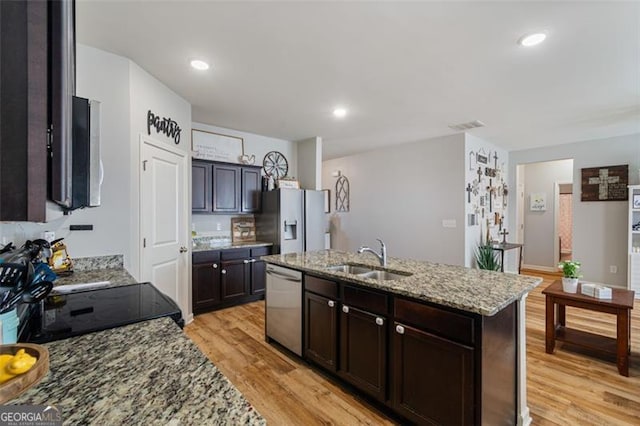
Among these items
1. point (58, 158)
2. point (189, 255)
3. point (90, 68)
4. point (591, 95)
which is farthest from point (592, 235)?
point (90, 68)

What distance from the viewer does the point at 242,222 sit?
489 cm

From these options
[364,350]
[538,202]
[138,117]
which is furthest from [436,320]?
[538,202]

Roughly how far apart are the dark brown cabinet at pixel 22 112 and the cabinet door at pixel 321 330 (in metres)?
2.06

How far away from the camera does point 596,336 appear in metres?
2.88

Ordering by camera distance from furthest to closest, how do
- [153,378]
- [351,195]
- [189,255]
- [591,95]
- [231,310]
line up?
[351,195], [231,310], [189,255], [591,95], [153,378]

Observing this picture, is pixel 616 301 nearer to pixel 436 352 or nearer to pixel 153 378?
pixel 436 352

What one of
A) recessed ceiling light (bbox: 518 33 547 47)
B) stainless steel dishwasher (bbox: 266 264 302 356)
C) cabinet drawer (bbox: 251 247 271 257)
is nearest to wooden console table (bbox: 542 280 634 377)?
recessed ceiling light (bbox: 518 33 547 47)

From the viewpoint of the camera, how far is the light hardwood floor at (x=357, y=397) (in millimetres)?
1963

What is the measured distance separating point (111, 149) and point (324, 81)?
202 centimetres

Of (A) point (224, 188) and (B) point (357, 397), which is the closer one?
(B) point (357, 397)

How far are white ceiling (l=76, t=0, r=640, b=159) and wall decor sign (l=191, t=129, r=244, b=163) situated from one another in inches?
16.2

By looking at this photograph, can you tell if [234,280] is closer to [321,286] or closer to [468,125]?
[321,286]

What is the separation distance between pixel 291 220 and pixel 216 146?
164cm

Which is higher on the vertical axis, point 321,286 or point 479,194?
point 479,194
